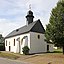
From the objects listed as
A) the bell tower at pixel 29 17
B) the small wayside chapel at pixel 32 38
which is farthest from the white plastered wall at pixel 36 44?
the bell tower at pixel 29 17

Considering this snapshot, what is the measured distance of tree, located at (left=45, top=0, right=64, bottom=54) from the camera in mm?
33406

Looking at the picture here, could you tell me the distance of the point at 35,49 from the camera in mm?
46781

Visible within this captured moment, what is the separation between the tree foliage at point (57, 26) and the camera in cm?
3341

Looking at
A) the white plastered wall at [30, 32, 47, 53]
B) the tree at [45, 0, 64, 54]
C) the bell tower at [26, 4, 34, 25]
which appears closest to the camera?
the tree at [45, 0, 64, 54]

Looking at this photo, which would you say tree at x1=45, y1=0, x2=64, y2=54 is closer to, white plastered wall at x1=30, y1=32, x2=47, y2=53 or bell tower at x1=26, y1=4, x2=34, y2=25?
white plastered wall at x1=30, y1=32, x2=47, y2=53

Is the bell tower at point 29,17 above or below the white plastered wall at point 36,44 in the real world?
above

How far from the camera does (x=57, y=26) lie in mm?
33656

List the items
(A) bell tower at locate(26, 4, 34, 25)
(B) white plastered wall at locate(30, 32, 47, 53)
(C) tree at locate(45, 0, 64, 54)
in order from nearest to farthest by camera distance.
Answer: (C) tree at locate(45, 0, 64, 54) < (B) white plastered wall at locate(30, 32, 47, 53) < (A) bell tower at locate(26, 4, 34, 25)

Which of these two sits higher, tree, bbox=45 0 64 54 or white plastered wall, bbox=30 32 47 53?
tree, bbox=45 0 64 54

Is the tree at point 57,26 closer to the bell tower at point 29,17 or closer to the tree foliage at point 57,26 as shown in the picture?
the tree foliage at point 57,26

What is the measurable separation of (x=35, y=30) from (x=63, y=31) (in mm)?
14850

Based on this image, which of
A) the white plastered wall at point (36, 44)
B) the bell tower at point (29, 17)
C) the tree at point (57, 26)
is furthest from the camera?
the bell tower at point (29, 17)

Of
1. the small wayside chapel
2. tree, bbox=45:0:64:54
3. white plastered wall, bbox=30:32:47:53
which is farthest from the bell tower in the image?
tree, bbox=45:0:64:54

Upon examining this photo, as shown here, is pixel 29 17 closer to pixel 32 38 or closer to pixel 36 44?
pixel 32 38
